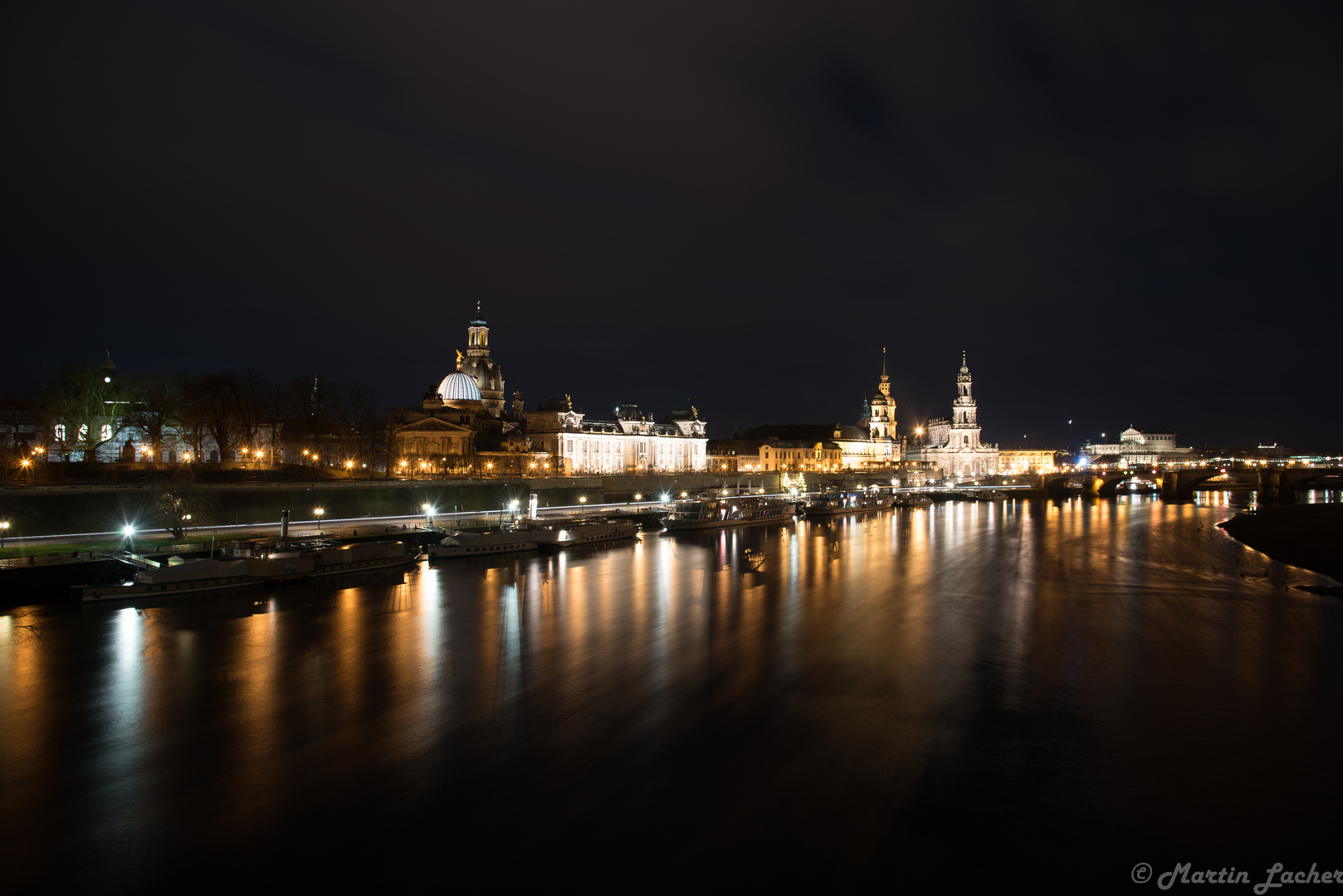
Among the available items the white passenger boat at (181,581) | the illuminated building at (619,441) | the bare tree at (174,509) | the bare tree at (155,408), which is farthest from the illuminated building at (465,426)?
the white passenger boat at (181,581)

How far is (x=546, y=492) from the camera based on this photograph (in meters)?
72.7

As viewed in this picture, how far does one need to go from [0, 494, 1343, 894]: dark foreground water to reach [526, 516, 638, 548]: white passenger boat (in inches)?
608

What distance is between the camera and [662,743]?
45.7 ft

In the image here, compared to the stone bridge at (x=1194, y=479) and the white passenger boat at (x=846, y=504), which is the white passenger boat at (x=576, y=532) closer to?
the white passenger boat at (x=846, y=504)

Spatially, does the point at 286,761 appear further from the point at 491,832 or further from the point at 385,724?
the point at 491,832

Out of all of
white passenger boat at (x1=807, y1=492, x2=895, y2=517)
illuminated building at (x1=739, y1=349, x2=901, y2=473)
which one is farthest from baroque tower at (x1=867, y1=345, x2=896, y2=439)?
white passenger boat at (x1=807, y1=492, x2=895, y2=517)

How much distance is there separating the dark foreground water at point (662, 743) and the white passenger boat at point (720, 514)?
30.2 meters

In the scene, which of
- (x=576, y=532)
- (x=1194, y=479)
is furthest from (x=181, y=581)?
(x=1194, y=479)

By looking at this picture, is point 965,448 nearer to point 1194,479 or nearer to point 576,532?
point 1194,479

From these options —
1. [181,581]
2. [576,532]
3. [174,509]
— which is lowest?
[181,581]

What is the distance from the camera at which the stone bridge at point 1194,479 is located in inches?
3130

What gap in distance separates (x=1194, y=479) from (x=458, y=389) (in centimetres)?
9895

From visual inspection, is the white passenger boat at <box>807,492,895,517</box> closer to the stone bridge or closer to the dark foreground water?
the stone bridge

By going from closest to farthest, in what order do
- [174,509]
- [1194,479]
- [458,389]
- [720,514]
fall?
[174,509] → [720,514] → [1194,479] → [458,389]
